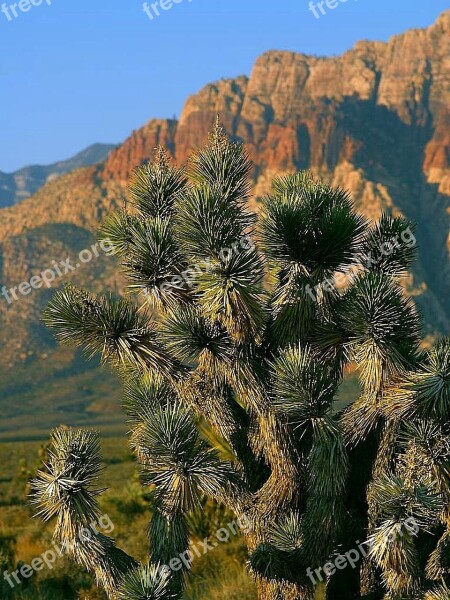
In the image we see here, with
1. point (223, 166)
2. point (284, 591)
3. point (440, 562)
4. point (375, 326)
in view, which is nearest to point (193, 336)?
point (375, 326)

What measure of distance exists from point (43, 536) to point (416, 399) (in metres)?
10.3

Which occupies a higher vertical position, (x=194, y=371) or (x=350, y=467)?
(x=194, y=371)

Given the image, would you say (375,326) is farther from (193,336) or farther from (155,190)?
(155,190)

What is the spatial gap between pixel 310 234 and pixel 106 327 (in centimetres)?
214

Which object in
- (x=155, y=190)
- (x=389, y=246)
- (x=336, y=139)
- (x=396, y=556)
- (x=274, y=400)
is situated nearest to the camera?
(x=396, y=556)

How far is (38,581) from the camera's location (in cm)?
1373

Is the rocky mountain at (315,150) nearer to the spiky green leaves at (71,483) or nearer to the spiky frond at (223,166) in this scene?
the spiky frond at (223,166)

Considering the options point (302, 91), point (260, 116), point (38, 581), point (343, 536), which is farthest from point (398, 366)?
point (302, 91)

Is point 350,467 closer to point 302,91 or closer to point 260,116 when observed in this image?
point 260,116

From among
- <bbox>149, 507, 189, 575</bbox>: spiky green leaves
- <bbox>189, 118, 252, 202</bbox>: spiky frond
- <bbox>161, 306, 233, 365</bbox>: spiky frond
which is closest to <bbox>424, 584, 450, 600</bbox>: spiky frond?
<bbox>149, 507, 189, 575</bbox>: spiky green leaves

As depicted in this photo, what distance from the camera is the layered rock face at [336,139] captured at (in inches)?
4793

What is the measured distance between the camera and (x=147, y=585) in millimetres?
8344

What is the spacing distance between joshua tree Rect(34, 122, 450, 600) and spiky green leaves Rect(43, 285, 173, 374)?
0.06 ft

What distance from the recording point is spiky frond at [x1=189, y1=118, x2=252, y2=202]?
1009 cm
